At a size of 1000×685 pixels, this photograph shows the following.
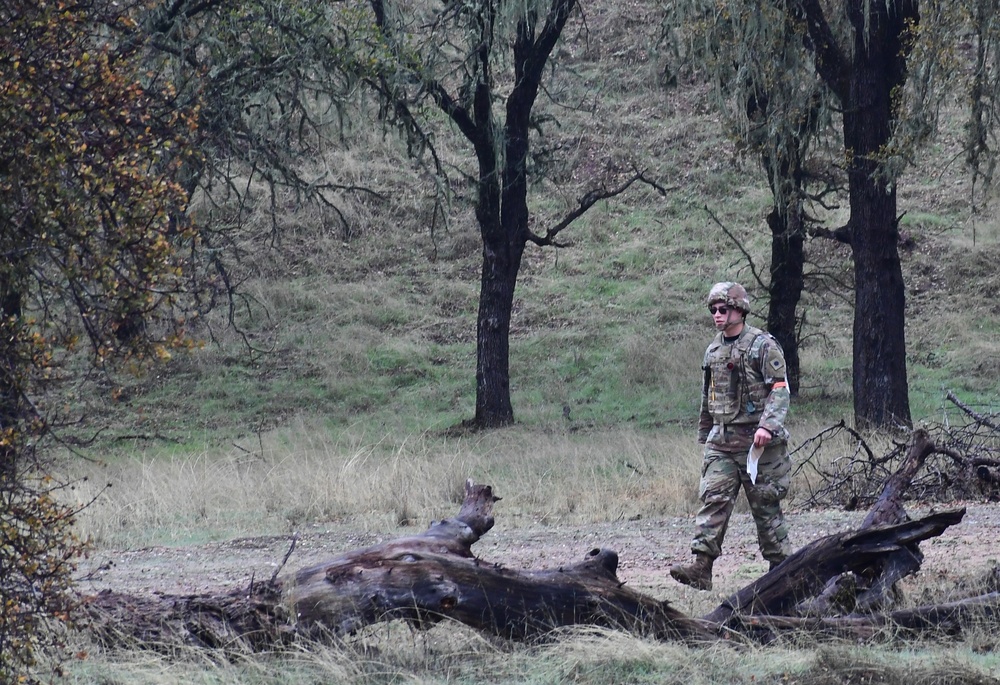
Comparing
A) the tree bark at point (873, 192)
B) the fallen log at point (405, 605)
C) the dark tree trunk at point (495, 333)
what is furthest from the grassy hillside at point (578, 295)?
the fallen log at point (405, 605)

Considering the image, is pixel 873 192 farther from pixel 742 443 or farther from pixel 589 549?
pixel 742 443

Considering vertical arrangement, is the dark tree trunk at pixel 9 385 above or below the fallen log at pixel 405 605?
above

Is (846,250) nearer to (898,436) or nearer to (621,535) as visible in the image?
(898,436)

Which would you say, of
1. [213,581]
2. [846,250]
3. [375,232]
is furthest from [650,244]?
[213,581]

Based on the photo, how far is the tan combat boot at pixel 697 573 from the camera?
6.80m

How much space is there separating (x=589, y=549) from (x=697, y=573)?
6.01ft

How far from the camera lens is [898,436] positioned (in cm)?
1224

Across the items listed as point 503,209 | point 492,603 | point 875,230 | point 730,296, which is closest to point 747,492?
point 730,296

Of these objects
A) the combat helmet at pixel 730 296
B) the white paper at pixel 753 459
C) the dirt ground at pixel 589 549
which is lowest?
the dirt ground at pixel 589 549

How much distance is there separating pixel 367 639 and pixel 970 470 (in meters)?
6.26

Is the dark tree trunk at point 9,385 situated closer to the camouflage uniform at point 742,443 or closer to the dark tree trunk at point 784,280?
the camouflage uniform at point 742,443

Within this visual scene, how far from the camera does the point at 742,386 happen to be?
23.1 feet

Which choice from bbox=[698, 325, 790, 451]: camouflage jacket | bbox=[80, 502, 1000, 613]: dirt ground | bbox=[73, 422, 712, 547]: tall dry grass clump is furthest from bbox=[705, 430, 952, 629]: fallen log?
bbox=[73, 422, 712, 547]: tall dry grass clump

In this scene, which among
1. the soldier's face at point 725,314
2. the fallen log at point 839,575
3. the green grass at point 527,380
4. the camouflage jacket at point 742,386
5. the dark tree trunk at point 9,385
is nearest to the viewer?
the dark tree trunk at point 9,385
